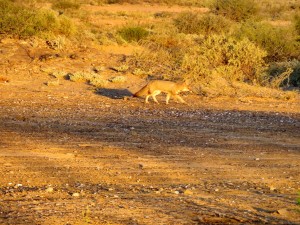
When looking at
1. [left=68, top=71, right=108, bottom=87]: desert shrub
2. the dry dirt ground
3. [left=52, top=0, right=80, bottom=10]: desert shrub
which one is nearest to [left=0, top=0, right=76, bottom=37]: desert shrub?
[left=68, top=71, right=108, bottom=87]: desert shrub

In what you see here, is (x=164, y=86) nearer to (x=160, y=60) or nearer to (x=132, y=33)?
(x=160, y=60)

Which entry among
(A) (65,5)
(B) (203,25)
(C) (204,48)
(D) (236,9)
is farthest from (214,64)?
(A) (65,5)

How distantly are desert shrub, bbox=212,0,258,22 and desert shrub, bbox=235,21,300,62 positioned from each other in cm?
1402

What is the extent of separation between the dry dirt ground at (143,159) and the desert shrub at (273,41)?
736 cm

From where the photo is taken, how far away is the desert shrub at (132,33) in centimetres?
2892

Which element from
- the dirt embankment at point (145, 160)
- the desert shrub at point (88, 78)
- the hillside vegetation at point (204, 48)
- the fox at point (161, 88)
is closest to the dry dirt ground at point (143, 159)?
the dirt embankment at point (145, 160)

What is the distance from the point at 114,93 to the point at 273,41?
8.66 m

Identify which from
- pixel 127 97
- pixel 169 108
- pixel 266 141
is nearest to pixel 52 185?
pixel 266 141

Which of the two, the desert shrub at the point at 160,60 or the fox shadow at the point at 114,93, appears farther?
the desert shrub at the point at 160,60

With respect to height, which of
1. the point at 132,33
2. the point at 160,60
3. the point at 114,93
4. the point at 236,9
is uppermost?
the point at 236,9

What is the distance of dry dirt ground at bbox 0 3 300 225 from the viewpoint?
7.06 m

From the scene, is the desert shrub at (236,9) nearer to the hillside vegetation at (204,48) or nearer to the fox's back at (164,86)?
the hillside vegetation at (204,48)

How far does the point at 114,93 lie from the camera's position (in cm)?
1855

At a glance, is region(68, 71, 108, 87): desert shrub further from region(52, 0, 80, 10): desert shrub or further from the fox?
region(52, 0, 80, 10): desert shrub
